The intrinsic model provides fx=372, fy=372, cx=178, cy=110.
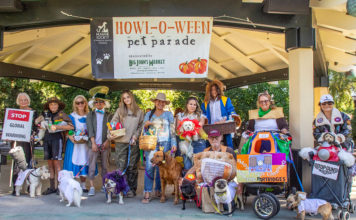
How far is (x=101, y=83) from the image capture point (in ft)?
48.8

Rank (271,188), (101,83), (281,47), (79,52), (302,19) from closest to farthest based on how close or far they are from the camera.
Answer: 1. (271,188)
2. (302,19)
3. (281,47)
4. (79,52)
5. (101,83)

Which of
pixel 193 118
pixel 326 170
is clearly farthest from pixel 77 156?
pixel 326 170

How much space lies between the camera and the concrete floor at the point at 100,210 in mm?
5680

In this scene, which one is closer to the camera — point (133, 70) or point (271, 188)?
point (271, 188)

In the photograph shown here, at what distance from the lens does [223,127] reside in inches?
249

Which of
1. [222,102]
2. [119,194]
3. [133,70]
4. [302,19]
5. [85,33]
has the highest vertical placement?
[85,33]

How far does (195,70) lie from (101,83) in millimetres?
8449

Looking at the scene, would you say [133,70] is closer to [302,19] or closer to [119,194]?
[119,194]

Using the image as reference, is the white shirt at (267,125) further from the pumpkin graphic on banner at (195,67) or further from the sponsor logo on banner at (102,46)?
the sponsor logo on banner at (102,46)

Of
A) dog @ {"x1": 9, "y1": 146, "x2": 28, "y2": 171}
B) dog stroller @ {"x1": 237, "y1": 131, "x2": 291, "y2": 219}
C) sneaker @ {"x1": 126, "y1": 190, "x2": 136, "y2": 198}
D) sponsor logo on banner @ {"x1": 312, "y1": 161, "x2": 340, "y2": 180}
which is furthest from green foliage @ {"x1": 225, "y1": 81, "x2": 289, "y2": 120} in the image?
dog @ {"x1": 9, "y1": 146, "x2": 28, "y2": 171}

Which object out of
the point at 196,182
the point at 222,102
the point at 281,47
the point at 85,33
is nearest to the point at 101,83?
the point at 85,33

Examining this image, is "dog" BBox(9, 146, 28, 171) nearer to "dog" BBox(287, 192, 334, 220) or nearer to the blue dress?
the blue dress

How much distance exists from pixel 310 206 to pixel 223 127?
185 cm

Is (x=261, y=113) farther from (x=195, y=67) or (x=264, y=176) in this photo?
(x=195, y=67)
